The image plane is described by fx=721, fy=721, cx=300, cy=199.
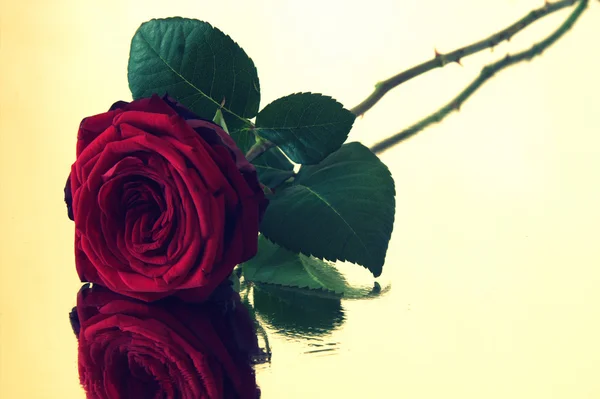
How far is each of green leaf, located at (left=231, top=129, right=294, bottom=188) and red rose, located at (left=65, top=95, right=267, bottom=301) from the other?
68 millimetres

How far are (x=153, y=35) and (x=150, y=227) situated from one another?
0.38ft

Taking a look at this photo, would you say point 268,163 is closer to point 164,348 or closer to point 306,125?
point 306,125

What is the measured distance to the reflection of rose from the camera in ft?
0.82

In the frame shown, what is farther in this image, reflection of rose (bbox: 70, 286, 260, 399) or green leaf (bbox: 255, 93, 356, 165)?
green leaf (bbox: 255, 93, 356, 165)

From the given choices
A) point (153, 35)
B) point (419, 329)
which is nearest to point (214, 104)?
point (153, 35)

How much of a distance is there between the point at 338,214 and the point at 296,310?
0.05 meters

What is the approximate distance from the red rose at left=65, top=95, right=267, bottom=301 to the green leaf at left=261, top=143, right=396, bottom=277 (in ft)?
0.14

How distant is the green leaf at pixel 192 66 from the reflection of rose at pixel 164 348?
4.2 inches

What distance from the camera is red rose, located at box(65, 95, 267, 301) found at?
11.6 inches

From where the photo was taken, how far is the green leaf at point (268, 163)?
388mm

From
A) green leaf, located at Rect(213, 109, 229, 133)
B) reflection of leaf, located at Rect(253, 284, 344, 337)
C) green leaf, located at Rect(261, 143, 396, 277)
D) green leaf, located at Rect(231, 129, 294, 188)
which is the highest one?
green leaf, located at Rect(213, 109, 229, 133)

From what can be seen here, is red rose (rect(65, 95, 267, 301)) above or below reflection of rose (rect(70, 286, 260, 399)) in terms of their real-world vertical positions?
above

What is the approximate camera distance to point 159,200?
0.98ft

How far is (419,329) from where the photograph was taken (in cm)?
31
